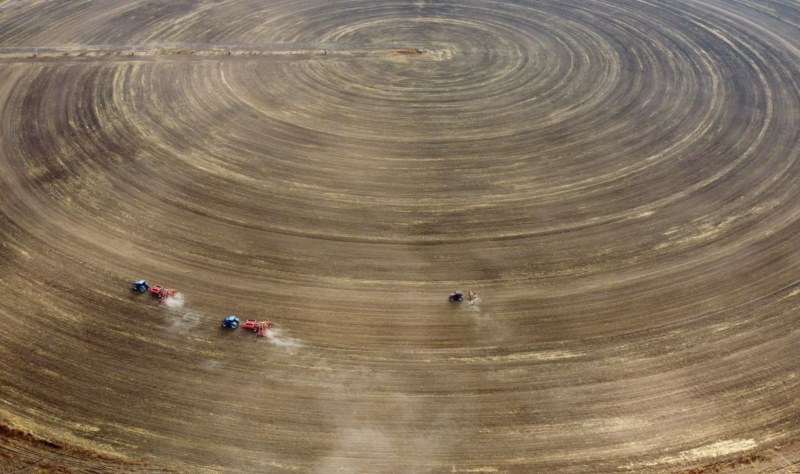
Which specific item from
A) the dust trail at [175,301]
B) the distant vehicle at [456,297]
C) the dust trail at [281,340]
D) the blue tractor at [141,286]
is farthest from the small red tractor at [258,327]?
the distant vehicle at [456,297]

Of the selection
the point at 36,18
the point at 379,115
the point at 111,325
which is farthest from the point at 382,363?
the point at 36,18

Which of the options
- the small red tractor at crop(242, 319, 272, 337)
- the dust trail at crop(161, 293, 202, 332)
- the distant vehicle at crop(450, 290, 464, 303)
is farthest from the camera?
the distant vehicle at crop(450, 290, 464, 303)

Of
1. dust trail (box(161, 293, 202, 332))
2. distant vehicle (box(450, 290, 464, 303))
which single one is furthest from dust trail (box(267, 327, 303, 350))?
distant vehicle (box(450, 290, 464, 303))

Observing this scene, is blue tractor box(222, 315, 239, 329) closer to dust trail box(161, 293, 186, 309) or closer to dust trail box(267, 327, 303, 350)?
dust trail box(267, 327, 303, 350)

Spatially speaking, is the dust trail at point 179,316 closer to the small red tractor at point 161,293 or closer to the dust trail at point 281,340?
the small red tractor at point 161,293

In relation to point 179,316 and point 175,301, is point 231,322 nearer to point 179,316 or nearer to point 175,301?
point 179,316

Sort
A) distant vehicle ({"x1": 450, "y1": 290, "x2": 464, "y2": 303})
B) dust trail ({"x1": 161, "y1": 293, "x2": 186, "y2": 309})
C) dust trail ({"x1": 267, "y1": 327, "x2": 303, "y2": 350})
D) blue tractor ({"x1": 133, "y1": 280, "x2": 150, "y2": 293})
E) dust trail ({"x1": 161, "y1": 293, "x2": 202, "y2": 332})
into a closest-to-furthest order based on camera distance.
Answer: dust trail ({"x1": 267, "y1": 327, "x2": 303, "y2": 350})
dust trail ({"x1": 161, "y1": 293, "x2": 202, "y2": 332})
dust trail ({"x1": 161, "y1": 293, "x2": 186, "y2": 309})
distant vehicle ({"x1": 450, "y1": 290, "x2": 464, "y2": 303})
blue tractor ({"x1": 133, "y1": 280, "x2": 150, "y2": 293})

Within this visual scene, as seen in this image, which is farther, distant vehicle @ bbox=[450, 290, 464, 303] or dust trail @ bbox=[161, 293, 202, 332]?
distant vehicle @ bbox=[450, 290, 464, 303]

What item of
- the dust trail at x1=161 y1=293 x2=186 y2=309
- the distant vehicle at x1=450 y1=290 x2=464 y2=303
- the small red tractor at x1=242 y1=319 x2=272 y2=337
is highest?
the dust trail at x1=161 y1=293 x2=186 y2=309
